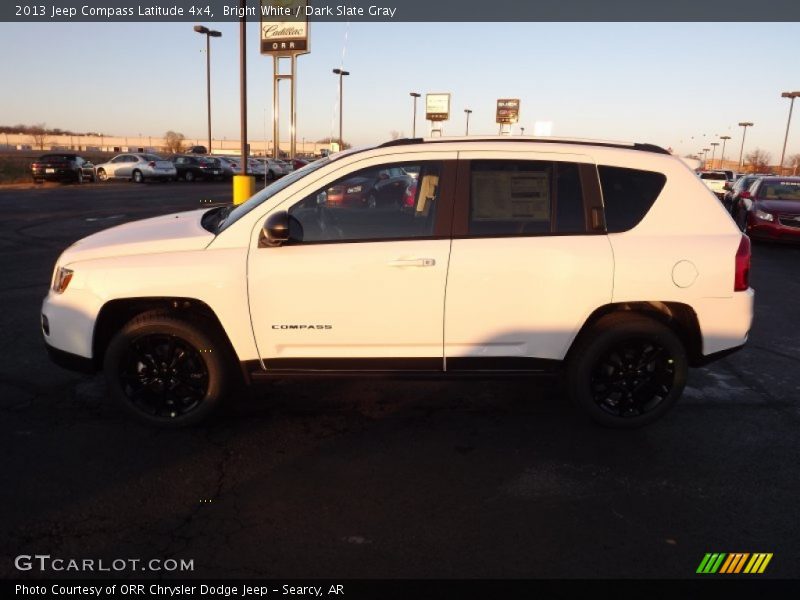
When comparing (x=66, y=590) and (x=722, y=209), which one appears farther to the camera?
(x=722, y=209)

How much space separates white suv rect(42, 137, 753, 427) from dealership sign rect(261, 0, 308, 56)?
1767 centimetres

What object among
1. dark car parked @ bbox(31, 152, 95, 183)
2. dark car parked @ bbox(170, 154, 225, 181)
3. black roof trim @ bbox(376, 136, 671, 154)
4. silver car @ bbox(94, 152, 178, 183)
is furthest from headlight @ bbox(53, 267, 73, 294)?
dark car parked @ bbox(170, 154, 225, 181)

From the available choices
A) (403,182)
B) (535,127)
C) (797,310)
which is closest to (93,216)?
(535,127)

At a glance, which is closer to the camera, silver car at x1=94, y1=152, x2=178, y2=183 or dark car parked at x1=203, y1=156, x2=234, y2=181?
silver car at x1=94, y1=152, x2=178, y2=183

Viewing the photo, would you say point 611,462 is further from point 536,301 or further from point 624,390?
point 536,301

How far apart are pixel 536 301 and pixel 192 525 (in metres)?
2.37

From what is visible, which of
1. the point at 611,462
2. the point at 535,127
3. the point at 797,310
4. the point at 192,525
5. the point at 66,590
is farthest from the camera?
the point at 797,310

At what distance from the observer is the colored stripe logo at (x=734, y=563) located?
2928mm

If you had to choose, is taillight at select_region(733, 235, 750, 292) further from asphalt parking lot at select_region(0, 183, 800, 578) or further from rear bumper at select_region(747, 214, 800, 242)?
rear bumper at select_region(747, 214, 800, 242)

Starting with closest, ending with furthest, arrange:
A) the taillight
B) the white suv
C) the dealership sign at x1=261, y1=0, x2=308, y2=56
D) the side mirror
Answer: the side mirror < the white suv < the taillight < the dealership sign at x1=261, y1=0, x2=308, y2=56

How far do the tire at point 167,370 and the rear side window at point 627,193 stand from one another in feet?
8.80

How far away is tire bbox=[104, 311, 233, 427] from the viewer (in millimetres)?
4055

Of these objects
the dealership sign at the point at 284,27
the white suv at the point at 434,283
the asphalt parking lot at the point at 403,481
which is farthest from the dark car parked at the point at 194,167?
the white suv at the point at 434,283

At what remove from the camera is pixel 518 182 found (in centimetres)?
414
